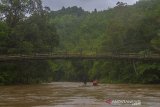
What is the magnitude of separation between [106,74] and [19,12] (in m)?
23.2

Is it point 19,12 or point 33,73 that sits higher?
point 19,12

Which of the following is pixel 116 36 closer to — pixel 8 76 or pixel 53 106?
pixel 8 76

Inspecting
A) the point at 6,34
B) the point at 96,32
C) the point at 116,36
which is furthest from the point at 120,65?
the point at 96,32

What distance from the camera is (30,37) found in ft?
246

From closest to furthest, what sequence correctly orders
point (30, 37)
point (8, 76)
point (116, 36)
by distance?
point (8, 76) < point (30, 37) < point (116, 36)

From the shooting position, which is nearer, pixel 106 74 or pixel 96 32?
pixel 106 74

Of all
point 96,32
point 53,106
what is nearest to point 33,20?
point 53,106

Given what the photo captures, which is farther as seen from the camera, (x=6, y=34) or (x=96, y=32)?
(x=96, y=32)

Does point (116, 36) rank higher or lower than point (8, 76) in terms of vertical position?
higher

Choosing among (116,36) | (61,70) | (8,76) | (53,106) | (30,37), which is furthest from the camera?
(61,70)

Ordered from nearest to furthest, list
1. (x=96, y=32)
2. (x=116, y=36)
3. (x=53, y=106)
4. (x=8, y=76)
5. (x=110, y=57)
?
(x=53, y=106), (x=110, y=57), (x=8, y=76), (x=116, y=36), (x=96, y=32)

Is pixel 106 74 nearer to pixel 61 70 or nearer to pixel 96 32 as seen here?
pixel 61 70

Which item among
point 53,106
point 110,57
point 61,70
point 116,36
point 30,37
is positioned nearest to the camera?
point 53,106

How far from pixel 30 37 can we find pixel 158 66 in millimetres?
20830
